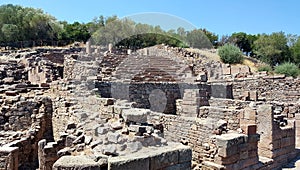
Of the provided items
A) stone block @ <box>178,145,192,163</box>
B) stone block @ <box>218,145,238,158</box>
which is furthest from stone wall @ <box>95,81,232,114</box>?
stone block @ <box>178,145,192,163</box>

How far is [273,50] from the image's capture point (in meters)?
41.7

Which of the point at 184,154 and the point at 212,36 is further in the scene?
the point at 212,36

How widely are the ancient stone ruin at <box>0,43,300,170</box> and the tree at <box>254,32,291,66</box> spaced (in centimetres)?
2442

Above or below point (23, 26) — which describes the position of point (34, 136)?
below

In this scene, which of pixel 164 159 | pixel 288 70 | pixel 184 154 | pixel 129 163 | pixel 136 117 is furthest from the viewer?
pixel 288 70

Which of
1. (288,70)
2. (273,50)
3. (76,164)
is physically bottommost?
(76,164)

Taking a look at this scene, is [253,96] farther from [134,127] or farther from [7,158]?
[7,158]

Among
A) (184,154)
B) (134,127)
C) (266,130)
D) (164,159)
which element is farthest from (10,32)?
(164,159)

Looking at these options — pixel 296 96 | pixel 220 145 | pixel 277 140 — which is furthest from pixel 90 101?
pixel 296 96

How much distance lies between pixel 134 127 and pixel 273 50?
1547 inches

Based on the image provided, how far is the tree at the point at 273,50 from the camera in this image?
4188 cm

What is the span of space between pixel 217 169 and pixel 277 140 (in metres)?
2.92

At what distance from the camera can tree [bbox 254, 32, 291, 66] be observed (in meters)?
41.9

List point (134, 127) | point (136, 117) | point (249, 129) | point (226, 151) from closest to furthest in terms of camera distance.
Answer: 1. point (134, 127)
2. point (136, 117)
3. point (226, 151)
4. point (249, 129)
